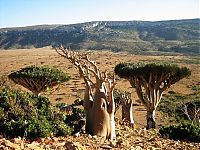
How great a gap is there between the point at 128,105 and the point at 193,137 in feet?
26.3

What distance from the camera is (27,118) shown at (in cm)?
1356

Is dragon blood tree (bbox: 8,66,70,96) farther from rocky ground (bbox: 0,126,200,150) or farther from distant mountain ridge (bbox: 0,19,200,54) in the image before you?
distant mountain ridge (bbox: 0,19,200,54)

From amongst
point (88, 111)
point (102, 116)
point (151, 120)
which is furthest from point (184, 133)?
point (151, 120)

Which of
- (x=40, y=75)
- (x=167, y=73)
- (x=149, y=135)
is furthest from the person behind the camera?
(x=40, y=75)

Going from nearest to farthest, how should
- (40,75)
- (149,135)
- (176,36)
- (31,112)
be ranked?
(31,112) → (149,135) → (40,75) → (176,36)

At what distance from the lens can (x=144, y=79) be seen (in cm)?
2505

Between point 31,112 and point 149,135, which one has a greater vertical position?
point 31,112

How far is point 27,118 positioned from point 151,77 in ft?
40.8

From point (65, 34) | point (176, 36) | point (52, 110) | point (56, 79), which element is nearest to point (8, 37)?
point (65, 34)

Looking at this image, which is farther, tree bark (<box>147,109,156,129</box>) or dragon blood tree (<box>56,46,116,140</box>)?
tree bark (<box>147,109,156,129</box>)

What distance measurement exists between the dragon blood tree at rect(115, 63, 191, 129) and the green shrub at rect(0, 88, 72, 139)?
966 cm

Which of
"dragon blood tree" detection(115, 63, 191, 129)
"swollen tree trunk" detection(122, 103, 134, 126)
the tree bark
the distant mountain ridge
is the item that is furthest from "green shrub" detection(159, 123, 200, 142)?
the distant mountain ridge

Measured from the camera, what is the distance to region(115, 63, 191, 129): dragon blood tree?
2450 cm

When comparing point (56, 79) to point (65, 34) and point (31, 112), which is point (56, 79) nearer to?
point (31, 112)
